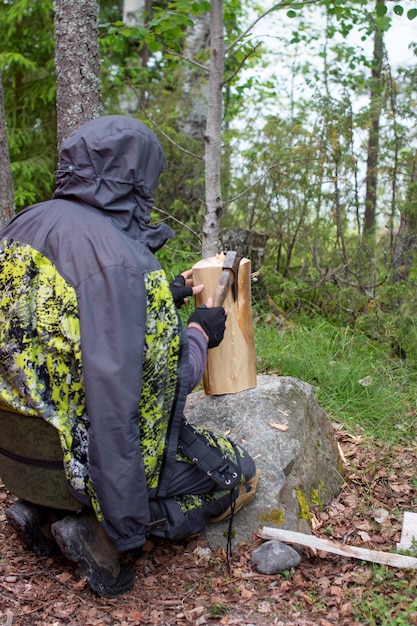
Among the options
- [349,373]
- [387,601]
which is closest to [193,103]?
[349,373]

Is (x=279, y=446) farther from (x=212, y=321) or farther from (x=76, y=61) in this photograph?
(x=76, y=61)

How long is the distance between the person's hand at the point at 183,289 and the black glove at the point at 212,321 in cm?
25

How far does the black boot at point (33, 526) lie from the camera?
115 inches

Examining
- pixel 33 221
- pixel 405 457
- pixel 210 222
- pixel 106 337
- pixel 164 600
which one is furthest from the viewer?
pixel 210 222

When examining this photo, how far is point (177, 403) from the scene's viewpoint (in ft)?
8.71

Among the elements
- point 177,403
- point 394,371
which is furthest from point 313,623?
point 394,371

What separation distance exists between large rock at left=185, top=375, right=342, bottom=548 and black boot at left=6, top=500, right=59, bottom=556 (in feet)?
2.58

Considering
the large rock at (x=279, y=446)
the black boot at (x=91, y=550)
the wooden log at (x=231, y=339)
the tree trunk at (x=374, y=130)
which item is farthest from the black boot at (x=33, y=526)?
the tree trunk at (x=374, y=130)

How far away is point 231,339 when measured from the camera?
3.50 m

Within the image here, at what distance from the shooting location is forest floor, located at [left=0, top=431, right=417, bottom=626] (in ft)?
8.74

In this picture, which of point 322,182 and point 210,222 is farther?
point 322,182

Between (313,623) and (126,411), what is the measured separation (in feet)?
4.00

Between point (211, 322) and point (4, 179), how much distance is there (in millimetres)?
2317

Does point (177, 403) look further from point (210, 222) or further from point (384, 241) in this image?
point (384, 241)
